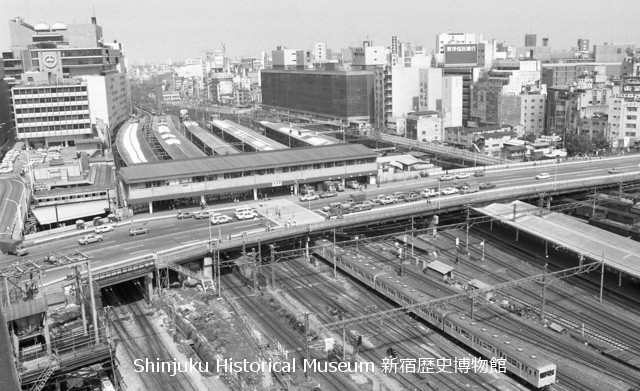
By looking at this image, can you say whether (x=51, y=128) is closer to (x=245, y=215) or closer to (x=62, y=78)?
(x=62, y=78)

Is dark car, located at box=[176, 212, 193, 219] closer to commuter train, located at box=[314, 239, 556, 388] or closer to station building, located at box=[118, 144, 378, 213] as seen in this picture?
station building, located at box=[118, 144, 378, 213]

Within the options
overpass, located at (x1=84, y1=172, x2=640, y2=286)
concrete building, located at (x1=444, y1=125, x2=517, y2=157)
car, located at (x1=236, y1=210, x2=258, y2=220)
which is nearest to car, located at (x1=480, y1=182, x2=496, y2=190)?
overpass, located at (x1=84, y1=172, x2=640, y2=286)

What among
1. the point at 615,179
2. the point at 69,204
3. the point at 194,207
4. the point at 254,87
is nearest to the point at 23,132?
the point at 69,204

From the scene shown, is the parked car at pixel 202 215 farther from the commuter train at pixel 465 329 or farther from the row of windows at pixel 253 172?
the commuter train at pixel 465 329

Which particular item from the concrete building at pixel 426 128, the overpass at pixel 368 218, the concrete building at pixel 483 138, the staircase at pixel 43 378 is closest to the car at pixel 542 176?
the overpass at pixel 368 218

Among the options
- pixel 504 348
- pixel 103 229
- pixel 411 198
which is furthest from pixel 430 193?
pixel 103 229

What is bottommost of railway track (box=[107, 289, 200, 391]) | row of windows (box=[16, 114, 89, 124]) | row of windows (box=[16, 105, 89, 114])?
railway track (box=[107, 289, 200, 391])
